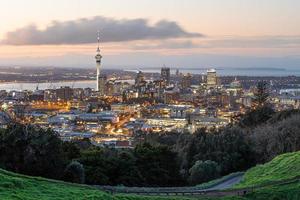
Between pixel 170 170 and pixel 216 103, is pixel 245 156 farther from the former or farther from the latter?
pixel 216 103

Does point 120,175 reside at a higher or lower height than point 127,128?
higher

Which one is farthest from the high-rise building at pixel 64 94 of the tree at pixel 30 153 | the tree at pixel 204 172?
the tree at pixel 30 153

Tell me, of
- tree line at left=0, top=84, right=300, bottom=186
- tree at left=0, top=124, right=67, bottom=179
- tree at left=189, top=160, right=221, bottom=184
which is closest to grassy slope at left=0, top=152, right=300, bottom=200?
tree at left=0, top=124, right=67, bottom=179

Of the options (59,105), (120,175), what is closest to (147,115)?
(59,105)

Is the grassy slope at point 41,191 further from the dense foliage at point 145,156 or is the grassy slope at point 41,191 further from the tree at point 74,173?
the tree at point 74,173

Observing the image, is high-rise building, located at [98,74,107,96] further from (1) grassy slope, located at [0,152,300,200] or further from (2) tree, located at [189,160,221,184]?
(1) grassy slope, located at [0,152,300,200]

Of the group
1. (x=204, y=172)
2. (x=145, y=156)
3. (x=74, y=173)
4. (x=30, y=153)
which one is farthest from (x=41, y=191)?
(x=204, y=172)

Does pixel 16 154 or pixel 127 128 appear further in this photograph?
pixel 127 128

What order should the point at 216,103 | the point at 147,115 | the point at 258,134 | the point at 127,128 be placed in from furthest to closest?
the point at 216,103 < the point at 147,115 < the point at 127,128 < the point at 258,134
